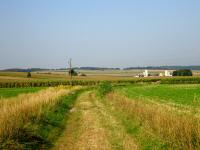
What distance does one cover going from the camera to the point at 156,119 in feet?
46.1

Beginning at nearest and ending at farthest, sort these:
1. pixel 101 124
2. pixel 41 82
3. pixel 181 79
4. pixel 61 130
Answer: pixel 61 130 → pixel 101 124 → pixel 41 82 → pixel 181 79

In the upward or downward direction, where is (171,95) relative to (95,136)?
downward

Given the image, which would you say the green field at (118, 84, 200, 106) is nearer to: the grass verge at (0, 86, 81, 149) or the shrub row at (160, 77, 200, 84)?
the grass verge at (0, 86, 81, 149)

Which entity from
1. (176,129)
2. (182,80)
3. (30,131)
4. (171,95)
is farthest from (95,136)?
(182,80)

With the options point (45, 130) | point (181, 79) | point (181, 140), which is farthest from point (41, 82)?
point (181, 140)

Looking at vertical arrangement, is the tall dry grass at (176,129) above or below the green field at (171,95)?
above

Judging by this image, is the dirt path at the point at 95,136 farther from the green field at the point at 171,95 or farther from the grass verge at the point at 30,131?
the green field at the point at 171,95

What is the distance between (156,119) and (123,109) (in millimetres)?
9005

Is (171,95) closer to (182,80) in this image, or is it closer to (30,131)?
(30,131)

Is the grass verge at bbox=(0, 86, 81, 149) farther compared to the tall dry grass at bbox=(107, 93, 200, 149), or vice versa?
the grass verge at bbox=(0, 86, 81, 149)

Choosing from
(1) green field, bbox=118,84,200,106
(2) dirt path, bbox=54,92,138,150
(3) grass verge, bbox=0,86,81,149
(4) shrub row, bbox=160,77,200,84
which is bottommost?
(4) shrub row, bbox=160,77,200,84

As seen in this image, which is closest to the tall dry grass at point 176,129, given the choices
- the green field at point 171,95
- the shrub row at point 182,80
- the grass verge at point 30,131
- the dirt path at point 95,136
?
the green field at point 171,95

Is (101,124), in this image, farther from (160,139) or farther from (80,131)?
(160,139)

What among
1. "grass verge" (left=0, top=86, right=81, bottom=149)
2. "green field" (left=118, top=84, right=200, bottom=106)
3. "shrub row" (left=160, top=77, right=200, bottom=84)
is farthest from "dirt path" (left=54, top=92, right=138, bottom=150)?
"shrub row" (left=160, top=77, right=200, bottom=84)
